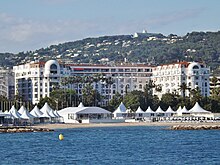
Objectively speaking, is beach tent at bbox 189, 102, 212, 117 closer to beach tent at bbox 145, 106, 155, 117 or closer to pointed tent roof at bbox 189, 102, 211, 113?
pointed tent roof at bbox 189, 102, 211, 113

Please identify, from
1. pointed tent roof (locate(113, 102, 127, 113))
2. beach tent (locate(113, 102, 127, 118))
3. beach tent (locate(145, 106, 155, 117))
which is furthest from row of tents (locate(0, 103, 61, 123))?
beach tent (locate(145, 106, 155, 117))

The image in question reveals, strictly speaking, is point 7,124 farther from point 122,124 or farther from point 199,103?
point 199,103

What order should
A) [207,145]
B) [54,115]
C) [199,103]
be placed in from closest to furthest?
[207,145]
[54,115]
[199,103]

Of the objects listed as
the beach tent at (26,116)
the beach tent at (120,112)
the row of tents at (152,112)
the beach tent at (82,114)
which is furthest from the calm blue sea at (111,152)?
the beach tent at (120,112)

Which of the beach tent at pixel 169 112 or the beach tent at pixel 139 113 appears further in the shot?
the beach tent at pixel 139 113

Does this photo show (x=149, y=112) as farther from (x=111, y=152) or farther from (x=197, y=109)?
(x=111, y=152)

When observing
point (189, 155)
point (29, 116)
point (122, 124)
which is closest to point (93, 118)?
point (122, 124)

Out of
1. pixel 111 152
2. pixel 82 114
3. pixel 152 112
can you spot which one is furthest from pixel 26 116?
pixel 111 152

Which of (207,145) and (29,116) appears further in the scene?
(29,116)

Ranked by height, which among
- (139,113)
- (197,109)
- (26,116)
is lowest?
(26,116)

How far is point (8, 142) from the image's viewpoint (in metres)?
93.4

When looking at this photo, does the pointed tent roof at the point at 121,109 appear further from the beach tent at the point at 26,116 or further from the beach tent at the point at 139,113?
the beach tent at the point at 26,116

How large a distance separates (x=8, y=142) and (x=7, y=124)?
46.6 m

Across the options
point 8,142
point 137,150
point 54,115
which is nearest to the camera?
point 137,150
